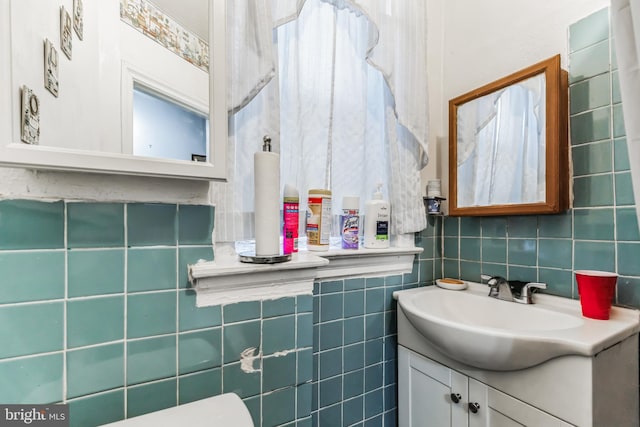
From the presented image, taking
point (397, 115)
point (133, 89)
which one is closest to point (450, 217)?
point (397, 115)

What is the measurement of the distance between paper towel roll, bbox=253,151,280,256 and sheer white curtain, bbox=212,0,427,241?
3.8 inches

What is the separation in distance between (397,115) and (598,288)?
0.81 meters

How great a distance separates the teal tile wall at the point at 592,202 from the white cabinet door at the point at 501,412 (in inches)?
15.9

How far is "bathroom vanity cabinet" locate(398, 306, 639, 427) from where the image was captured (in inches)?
24.5

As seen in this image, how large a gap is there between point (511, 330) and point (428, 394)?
1.22 ft

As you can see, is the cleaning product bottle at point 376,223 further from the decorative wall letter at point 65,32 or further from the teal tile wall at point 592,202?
the decorative wall letter at point 65,32

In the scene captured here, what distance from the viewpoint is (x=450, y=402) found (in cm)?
88

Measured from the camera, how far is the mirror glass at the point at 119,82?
51 cm

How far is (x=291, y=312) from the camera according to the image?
0.78 metres

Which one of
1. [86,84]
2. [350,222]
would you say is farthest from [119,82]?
[350,222]

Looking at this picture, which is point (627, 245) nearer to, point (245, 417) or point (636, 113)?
point (636, 113)

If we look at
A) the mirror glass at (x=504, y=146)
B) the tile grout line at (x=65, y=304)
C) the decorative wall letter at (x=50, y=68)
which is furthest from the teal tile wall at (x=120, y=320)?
the mirror glass at (x=504, y=146)

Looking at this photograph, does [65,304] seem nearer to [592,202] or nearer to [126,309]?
[126,309]

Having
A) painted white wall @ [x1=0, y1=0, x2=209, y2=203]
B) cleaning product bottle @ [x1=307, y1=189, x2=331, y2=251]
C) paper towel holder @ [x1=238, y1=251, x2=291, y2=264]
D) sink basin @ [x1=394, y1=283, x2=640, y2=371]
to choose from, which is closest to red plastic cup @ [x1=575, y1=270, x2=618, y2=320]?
sink basin @ [x1=394, y1=283, x2=640, y2=371]
